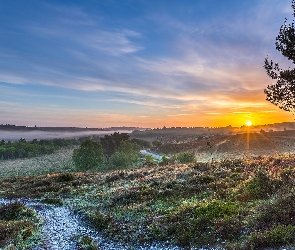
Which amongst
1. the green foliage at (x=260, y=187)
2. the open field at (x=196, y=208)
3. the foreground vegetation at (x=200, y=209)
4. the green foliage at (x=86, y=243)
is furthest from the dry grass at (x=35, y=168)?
the green foliage at (x=260, y=187)

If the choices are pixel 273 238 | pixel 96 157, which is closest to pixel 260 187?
pixel 273 238

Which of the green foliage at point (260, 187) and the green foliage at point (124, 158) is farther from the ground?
the green foliage at point (260, 187)

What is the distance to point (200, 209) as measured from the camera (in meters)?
20.7

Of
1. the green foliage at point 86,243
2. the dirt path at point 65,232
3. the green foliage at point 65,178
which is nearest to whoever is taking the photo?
the green foliage at point 86,243

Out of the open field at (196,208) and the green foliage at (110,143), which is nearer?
the open field at (196,208)

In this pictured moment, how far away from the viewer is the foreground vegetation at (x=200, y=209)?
16562mm

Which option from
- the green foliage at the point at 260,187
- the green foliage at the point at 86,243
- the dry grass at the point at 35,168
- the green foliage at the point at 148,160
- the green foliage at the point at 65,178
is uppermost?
the green foliage at the point at 260,187

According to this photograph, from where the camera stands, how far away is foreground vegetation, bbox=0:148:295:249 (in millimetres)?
16562

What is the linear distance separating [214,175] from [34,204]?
2023 cm

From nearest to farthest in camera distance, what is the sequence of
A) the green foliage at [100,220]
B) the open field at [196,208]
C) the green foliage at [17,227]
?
1. the open field at [196,208]
2. the green foliage at [17,227]
3. the green foliage at [100,220]

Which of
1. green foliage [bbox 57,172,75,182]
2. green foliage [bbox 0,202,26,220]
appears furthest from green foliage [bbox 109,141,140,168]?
green foliage [bbox 0,202,26,220]

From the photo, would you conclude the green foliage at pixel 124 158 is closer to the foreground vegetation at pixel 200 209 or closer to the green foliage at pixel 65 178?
the green foliage at pixel 65 178

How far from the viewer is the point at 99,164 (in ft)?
252

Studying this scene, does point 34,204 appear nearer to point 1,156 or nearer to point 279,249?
point 279,249
